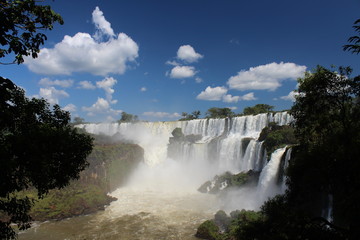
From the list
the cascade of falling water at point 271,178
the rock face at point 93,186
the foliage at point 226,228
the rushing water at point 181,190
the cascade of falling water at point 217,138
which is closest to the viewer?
the foliage at point 226,228

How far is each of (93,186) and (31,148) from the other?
27.7 metres

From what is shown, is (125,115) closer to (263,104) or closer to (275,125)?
(263,104)

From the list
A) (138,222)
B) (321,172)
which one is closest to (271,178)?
(138,222)

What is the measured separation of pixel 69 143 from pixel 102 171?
96.4 feet

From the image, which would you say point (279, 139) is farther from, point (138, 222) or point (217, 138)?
point (138, 222)

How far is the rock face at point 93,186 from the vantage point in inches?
1008

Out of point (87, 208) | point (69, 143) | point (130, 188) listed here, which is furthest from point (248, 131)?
point (69, 143)

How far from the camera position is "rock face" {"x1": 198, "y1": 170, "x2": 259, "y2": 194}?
3053 cm

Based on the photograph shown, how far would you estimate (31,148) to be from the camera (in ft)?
21.7

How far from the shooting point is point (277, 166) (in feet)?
80.4

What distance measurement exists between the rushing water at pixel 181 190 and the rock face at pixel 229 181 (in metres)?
1.30

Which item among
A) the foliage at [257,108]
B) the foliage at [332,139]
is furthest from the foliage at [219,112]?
the foliage at [332,139]

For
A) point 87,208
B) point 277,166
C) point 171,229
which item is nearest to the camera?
point 171,229

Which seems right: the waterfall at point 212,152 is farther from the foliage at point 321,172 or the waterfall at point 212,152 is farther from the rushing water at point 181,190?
the foliage at point 321,172
